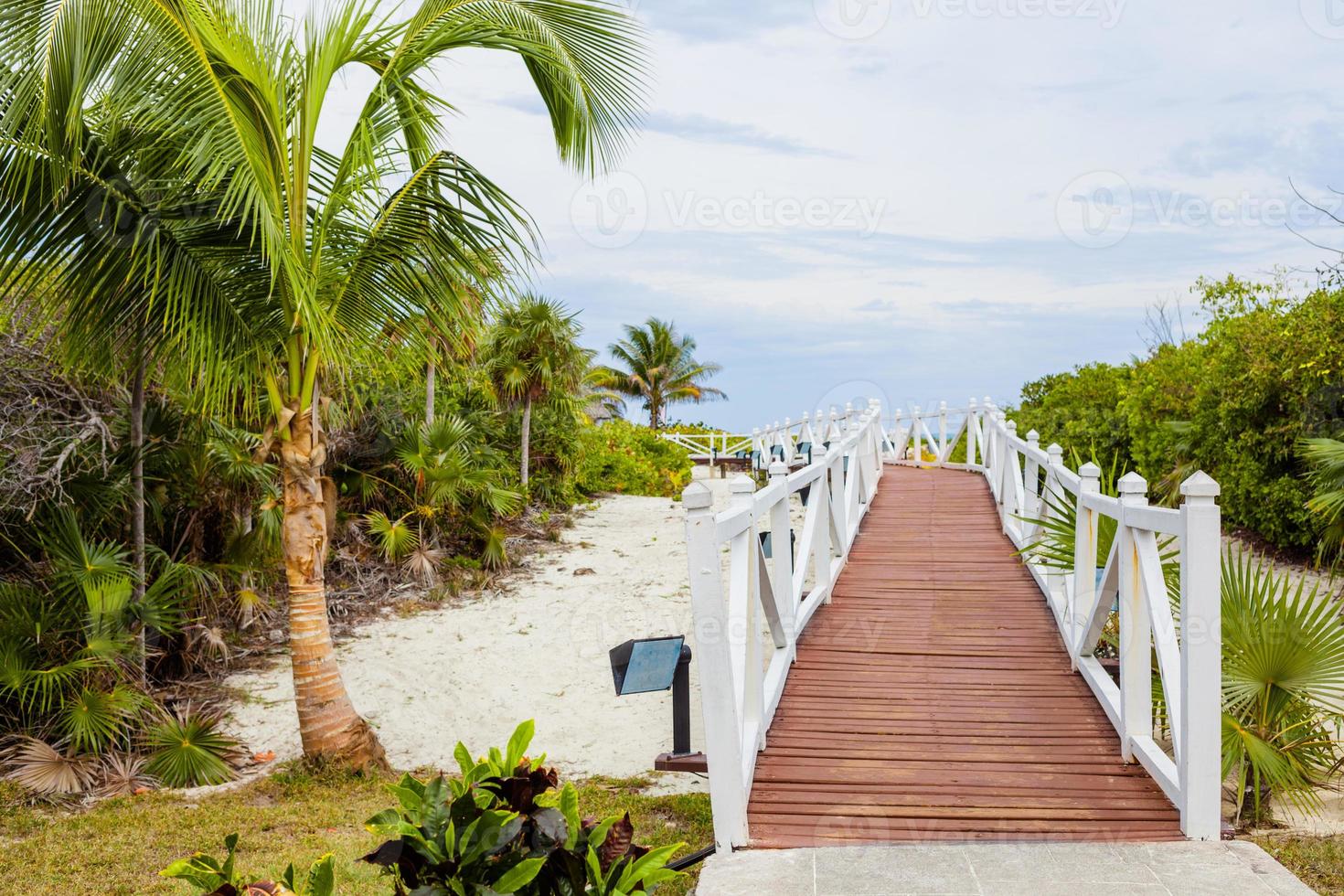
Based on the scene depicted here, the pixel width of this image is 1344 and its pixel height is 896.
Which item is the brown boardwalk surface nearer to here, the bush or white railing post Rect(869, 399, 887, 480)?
white railing post Rect(869, 399, 887, 480)

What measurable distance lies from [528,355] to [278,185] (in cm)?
1218

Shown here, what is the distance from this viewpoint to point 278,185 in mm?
7867

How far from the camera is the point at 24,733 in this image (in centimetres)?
894

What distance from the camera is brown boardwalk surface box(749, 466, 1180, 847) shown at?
15.1ft

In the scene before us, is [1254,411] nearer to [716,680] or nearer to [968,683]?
[968,683]

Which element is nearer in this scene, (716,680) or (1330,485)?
(716,680)

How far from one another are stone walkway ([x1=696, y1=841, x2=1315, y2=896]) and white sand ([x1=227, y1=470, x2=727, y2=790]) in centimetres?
363

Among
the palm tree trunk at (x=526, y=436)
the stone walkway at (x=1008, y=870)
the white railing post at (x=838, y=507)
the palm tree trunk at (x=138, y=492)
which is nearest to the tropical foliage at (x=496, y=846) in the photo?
the stone walkway at (x=1008, y=870)

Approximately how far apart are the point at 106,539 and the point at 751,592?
7.02 m

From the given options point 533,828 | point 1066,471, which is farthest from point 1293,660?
point 533,828

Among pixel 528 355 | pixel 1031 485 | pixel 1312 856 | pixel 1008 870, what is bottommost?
pixel 1312 856

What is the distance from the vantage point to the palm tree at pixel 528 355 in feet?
64.7

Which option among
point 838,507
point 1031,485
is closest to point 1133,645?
point 838,507

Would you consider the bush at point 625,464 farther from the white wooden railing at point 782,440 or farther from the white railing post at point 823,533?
the white railing post at point 823,533
